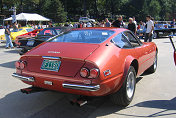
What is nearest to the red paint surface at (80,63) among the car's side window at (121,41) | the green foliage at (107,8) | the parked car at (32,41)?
the car's side window at (121,41)

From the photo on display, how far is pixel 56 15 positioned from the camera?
53.9 metres

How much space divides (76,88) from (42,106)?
3.81ft

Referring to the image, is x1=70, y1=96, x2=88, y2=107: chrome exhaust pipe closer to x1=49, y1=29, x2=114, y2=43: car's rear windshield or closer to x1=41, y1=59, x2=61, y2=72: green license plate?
x1=41, y1=59, x2=61, y2=72: green license plate

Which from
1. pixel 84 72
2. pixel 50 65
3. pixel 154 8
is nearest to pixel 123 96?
pixel 84 72

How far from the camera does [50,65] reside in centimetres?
331

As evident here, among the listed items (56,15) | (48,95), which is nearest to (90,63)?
(48,95)

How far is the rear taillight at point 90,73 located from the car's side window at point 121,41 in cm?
98

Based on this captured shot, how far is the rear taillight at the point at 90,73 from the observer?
9.80 ft

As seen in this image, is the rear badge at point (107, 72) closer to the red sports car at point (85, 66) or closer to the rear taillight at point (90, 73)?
the red sports car at point (85, 66)

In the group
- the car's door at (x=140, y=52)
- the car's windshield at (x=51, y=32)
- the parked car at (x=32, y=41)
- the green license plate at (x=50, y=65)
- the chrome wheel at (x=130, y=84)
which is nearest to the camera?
the green license plate at (x=50, y=65)

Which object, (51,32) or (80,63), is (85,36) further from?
(51,32)

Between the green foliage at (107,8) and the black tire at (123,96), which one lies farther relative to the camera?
the green foliage at (107,8)

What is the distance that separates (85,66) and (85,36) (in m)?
1.20

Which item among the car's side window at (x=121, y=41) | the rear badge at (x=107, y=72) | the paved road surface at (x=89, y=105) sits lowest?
the paved road surface at (x=89, y=105)
